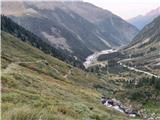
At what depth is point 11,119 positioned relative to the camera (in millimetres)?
13898

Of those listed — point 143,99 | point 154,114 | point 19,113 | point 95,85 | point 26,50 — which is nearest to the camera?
point 19,113

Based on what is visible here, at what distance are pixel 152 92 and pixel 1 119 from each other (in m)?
107

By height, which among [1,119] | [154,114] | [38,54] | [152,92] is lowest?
[1,119]

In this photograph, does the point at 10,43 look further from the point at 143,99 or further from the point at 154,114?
the point at 154,114

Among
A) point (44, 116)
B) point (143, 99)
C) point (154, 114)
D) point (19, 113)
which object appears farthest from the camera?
point (143, 99)

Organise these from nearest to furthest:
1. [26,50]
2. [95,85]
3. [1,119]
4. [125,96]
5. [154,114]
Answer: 1. [1,119]
2. [154,114]
3. [125,96]
4. [95,85]
5. [26,50]

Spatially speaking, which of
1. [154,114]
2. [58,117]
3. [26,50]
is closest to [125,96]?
[154,114]

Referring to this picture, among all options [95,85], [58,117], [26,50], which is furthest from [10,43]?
[58,117]

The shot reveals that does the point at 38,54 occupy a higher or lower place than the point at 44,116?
higher

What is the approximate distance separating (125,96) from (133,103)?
33.7 feet

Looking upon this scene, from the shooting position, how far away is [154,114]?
97625mm

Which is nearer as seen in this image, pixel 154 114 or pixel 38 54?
A: pixel 154 114

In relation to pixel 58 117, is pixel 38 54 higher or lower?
higher

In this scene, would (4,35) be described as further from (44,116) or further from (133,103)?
(44,116)
